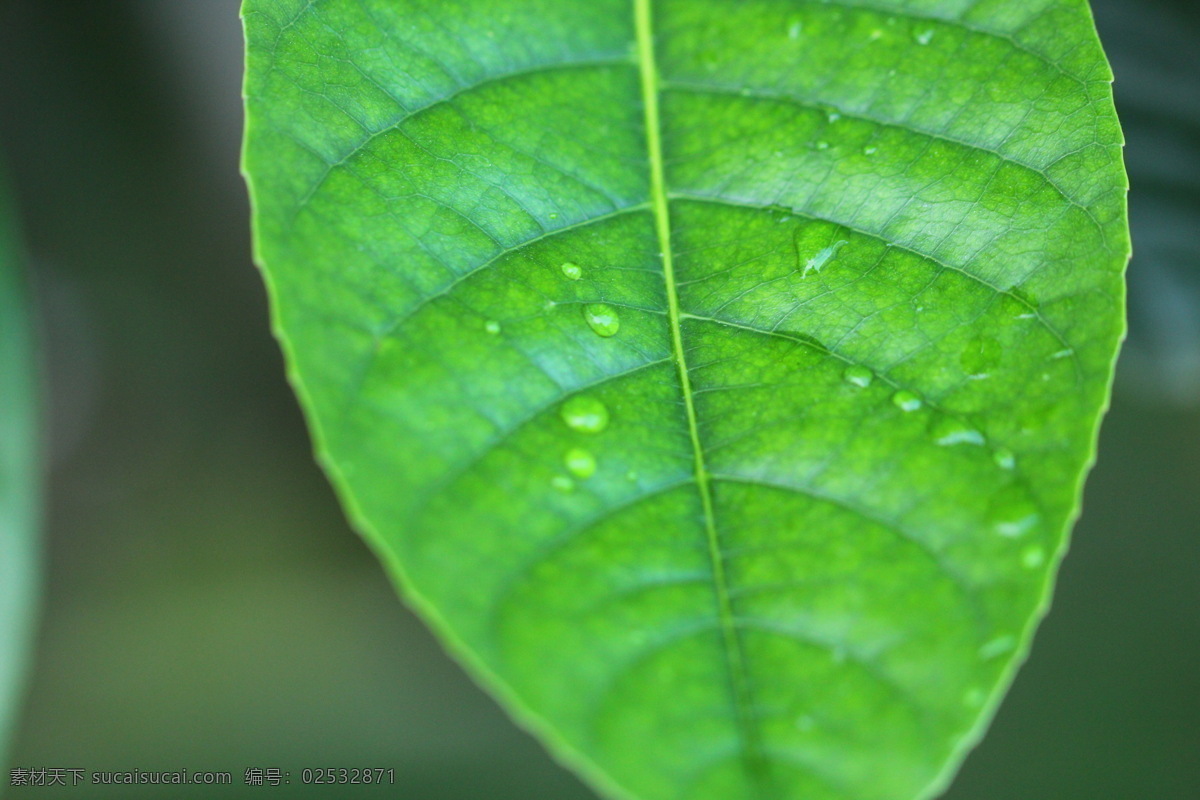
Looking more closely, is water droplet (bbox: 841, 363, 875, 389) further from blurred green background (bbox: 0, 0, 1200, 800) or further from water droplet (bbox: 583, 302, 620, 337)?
blurred green background (bbox: 0, 0, 1200, 800)

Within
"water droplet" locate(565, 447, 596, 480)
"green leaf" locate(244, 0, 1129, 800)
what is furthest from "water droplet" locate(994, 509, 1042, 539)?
"water droplet" locate(565, 447, 596, 480)

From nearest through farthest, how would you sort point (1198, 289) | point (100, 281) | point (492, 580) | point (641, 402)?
1. point (492, 580)
2. point (641, 402)
3. point (1198, 289)
4. point (100, 281)

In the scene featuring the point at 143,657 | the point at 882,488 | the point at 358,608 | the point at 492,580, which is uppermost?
the point at 882,488

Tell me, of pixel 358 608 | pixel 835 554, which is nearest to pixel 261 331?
pixel 358 608

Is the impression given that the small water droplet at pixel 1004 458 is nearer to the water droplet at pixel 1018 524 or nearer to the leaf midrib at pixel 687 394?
the water droplet at pixel 1018 524

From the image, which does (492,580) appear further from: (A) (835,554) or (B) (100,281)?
(B) (100,281)

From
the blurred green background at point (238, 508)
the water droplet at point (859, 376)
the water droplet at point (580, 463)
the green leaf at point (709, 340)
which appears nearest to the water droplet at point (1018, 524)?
the green leaf at point (709, 340)

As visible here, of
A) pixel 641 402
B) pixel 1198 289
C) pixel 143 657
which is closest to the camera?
pixel 641 402
